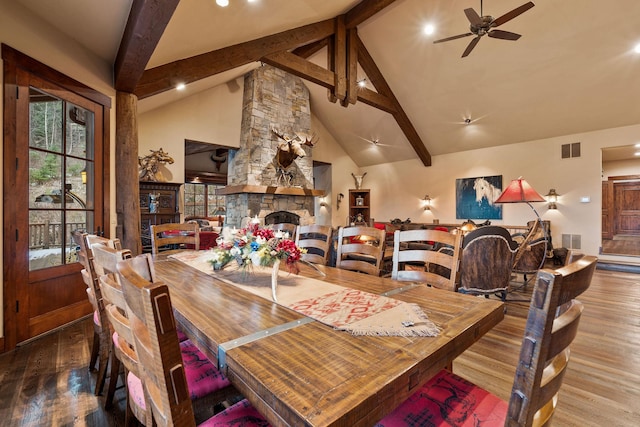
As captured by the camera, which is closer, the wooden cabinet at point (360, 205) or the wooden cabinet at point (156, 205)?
the wooden cabinet at point (156, 205)

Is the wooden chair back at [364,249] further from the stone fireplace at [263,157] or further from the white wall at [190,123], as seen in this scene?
the white wall at [190,123]

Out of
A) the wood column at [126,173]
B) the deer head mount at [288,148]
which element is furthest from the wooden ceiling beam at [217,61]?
the deer head mount at [288,148]

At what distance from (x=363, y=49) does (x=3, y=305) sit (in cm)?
691

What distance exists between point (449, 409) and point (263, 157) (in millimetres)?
6318

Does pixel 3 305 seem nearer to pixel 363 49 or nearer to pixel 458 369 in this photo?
pixel 458 369

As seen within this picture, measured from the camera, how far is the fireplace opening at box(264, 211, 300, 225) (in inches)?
272

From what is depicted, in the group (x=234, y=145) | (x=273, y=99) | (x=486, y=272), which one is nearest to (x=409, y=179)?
(x=273, y=99)

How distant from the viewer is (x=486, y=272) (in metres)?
3.32

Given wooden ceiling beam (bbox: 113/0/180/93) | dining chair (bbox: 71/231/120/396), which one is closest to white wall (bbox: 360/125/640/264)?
wooden ceiling beam (bbox: 113/0/180/93)

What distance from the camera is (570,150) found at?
6.34 metres

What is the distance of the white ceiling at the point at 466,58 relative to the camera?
10.7 ft

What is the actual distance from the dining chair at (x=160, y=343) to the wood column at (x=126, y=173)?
124 inches

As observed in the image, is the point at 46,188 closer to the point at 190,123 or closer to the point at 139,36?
the point at 139,36

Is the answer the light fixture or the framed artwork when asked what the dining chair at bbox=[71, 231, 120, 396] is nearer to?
the light fixture
